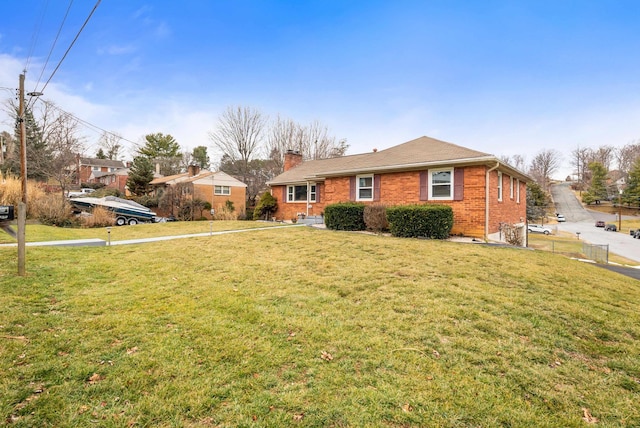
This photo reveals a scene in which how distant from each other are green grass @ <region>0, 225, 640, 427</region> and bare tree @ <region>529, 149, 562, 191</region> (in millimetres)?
79320

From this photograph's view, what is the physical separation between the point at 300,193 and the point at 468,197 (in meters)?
12.0

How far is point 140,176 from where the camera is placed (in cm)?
2986

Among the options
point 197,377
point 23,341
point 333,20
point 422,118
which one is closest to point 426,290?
point 197,377

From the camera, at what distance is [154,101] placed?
56.6 ft

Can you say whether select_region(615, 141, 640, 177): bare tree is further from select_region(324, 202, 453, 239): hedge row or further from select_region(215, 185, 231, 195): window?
select_region(215, 185, 231, 195): window

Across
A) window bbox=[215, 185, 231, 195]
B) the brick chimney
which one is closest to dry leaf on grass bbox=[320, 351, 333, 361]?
the brick chimney

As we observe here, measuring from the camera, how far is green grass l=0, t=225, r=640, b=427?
7.25 feet

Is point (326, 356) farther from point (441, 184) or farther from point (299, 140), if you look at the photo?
point (299, 140)

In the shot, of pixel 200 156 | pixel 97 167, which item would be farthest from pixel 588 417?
pixel 97 167

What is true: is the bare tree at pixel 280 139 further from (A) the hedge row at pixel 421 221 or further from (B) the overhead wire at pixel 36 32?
(A) the hedge row at pixel 421 221

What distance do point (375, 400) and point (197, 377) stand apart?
1599mm

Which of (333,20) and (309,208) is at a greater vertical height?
(333,20)

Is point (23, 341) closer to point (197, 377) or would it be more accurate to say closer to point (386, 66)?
point (197, 377)

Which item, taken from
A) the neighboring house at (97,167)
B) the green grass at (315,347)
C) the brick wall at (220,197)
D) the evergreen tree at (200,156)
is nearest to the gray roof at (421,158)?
the green grass at (315,347)
